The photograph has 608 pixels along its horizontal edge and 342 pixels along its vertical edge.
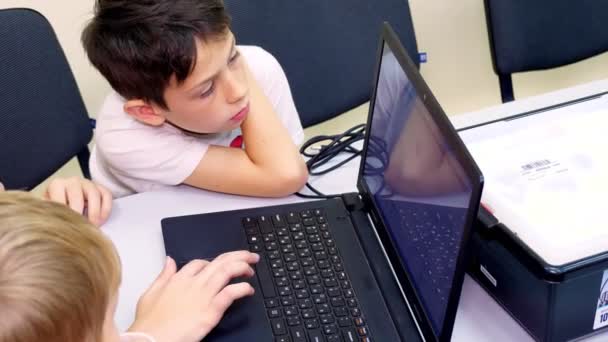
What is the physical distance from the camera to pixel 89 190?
102cm

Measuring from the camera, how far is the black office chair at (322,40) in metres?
1.38

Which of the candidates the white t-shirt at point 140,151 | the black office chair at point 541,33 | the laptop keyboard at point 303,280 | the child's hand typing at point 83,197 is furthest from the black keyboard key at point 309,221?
the black office chair at point 541,33

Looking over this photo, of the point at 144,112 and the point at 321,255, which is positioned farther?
the point at 144,112

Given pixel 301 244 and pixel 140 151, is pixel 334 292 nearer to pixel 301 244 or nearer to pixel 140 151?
pixel 301 244

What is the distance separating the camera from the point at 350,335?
2.50 ft

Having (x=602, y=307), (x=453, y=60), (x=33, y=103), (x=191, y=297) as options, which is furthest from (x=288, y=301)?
(x=453, y=60)

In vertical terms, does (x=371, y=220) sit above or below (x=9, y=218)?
below

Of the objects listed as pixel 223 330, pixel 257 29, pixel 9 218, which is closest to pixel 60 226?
pixel 9 218

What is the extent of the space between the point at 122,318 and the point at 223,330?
14 centimetres

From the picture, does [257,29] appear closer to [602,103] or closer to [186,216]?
[186,216]

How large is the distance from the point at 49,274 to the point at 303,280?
0.37m

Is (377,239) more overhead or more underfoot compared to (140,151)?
more underfoot

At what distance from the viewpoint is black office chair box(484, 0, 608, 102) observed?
4.97 feet

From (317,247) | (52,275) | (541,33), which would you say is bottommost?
(541,33)
